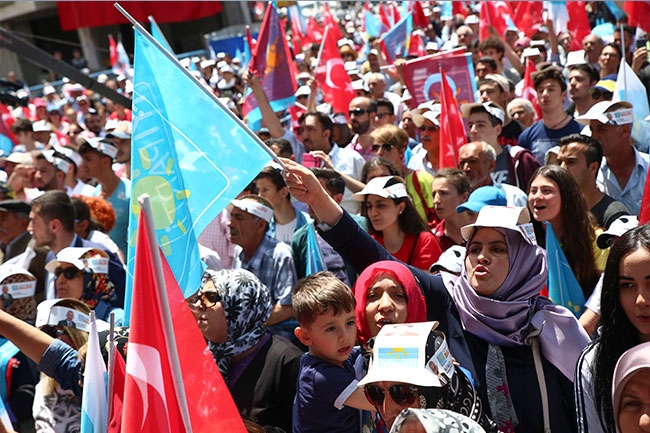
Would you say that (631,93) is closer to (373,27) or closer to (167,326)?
(167,326)

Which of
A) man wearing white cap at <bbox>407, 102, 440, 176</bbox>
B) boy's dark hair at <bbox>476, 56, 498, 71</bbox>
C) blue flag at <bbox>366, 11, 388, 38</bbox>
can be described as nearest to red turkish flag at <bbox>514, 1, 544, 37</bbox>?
blue flag at <bbox>366, 11, 388, 38</bbox>

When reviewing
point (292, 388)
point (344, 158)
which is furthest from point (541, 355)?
point (344, 158)

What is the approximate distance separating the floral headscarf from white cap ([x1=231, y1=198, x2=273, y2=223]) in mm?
1385

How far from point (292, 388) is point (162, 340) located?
1155 mm

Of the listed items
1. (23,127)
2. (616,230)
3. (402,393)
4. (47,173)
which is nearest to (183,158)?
(402,393)

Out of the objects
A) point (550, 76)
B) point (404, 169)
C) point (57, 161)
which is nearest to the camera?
point (404, 169)

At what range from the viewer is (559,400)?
9.95 ft

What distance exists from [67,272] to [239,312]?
153cm

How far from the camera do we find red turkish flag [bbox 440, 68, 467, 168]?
6668 mm

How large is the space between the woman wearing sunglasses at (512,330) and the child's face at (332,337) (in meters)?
0.36

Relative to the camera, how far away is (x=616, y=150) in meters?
5.53

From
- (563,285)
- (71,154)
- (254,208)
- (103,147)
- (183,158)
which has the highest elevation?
(183,158)

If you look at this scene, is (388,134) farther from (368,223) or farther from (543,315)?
(543,315)

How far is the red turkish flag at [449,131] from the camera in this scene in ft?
21.9
